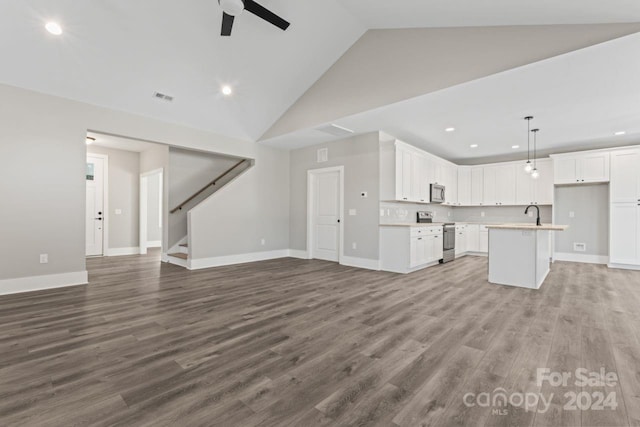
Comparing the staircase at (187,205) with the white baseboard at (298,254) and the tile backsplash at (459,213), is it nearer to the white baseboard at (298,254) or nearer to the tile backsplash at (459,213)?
the white baseboard at (298,254)

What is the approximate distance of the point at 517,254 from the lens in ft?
14.6

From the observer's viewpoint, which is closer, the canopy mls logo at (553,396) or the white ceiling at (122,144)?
the canopy mls logo at (553,396)

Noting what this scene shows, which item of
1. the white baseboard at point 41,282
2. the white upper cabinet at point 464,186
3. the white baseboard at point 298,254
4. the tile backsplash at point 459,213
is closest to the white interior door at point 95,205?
the white baseboard at point 41,282

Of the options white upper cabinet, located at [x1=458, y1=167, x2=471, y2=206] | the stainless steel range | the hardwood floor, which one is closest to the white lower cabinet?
the stainless steel range

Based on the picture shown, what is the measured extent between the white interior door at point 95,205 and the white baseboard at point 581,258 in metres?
11.6

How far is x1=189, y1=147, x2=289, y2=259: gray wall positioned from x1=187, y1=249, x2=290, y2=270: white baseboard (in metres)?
0.07

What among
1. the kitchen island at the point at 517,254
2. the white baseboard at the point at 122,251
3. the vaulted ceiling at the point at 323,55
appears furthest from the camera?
the white baseboard at the point at 122,251

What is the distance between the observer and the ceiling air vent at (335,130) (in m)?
5.44

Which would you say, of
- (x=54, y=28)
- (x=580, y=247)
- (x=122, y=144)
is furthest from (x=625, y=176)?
(x=122, y=144)

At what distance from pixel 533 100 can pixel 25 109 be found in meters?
7.18

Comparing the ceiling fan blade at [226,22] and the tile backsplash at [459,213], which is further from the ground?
the ceiling fan blade at [226,22]

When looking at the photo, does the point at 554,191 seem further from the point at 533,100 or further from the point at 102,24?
the point at 102,24

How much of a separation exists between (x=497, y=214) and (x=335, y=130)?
18.6 feet

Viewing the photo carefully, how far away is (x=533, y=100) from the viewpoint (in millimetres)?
4156
